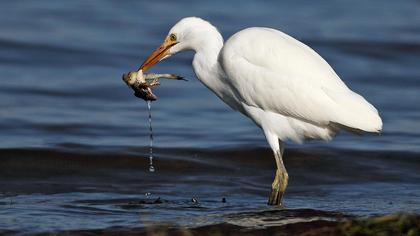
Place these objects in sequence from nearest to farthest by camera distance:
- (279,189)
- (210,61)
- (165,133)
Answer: (210,61)
(279,189)
(165,133)

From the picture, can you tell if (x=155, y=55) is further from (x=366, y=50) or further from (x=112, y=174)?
(x=366, y=50)

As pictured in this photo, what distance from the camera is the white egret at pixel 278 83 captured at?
942 centimetres

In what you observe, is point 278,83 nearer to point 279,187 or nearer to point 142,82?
point 279,187

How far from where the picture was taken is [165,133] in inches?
538

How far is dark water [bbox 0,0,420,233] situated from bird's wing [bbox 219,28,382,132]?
3.14ft

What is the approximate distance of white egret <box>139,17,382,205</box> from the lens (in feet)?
30.9

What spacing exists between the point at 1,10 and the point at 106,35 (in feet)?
9.59

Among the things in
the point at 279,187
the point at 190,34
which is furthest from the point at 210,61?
the point at 279,187

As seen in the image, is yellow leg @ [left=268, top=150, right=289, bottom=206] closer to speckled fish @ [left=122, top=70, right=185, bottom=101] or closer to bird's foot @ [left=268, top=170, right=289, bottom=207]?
bird's foot @ [left=268, top=170, right=289, bottom=207]

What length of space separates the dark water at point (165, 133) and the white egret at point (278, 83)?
0.78 meters

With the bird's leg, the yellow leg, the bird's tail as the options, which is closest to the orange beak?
the bird's leg

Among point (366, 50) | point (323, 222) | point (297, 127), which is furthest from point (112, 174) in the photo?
point (366, 50)

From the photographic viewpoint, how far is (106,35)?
20.4 metres

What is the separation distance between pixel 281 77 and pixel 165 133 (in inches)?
167
